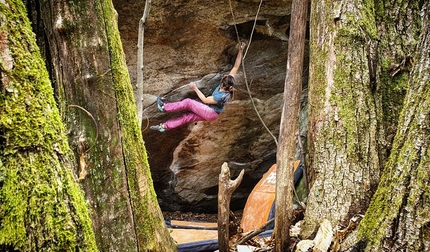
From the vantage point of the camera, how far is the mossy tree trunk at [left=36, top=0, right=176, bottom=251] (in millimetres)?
1866

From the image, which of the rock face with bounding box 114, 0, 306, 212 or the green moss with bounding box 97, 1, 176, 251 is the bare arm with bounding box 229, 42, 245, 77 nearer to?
the rock face with bounding box 114, 0, 306, 212

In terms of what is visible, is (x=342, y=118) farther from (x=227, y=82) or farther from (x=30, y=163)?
(x=227, y=82)

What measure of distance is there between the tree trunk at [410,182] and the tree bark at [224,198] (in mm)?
1054

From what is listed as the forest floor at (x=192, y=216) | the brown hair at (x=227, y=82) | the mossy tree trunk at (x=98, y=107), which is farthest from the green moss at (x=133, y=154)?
the forest floor at (x=192, y=216)

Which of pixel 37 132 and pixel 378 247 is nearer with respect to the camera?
pixel 37 132

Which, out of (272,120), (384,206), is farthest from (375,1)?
(272,120)

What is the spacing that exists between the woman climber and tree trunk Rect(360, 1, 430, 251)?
143 inches

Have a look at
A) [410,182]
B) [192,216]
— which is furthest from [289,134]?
[192,216]

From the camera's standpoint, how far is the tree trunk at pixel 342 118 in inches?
106

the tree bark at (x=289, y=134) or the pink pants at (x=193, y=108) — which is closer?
the tree bark at (x=289, y=134)

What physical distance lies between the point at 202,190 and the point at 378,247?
18.9 ft

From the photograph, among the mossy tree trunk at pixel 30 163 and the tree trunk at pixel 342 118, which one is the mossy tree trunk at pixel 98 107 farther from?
the tree trunk at pixel 342 118

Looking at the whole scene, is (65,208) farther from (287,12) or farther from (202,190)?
(202,190)

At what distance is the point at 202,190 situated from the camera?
758 centimetres
